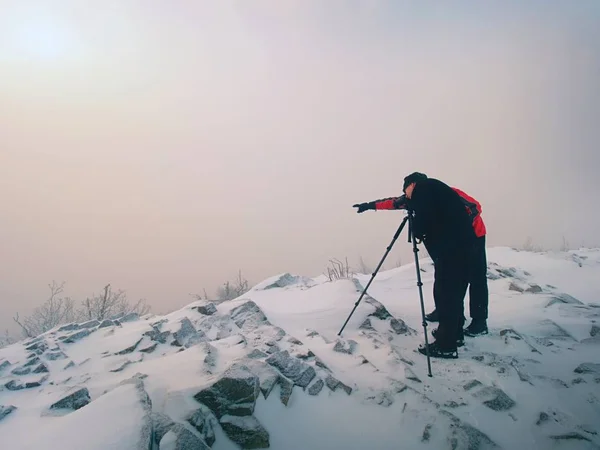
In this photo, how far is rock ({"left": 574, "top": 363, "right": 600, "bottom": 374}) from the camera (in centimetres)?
409

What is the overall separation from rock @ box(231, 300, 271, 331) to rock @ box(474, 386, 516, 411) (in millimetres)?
3620

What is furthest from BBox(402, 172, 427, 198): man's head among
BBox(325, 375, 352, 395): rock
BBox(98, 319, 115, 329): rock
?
BBox(98, 319, 115, 329): rock

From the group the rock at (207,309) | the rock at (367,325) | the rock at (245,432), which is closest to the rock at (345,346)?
the rock at (367,325)

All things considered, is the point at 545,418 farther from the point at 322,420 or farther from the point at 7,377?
the point at 7,377

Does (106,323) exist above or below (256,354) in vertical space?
below

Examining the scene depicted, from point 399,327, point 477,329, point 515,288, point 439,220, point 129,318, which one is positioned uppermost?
point 439,220

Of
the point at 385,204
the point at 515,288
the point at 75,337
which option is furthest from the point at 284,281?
the point at 515,288

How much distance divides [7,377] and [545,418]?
268 inches

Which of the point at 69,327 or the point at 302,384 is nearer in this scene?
the point at 302,384

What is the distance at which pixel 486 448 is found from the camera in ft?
9.37

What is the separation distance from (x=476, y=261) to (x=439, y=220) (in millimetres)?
1575

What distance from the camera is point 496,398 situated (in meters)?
3.49

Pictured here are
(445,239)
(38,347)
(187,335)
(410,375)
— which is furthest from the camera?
(187,335)

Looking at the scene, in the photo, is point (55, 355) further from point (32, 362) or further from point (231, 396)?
point (231, 396)
